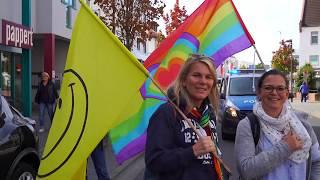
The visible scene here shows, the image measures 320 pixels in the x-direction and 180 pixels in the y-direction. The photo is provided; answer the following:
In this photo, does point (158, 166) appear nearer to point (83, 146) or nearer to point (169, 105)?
point (169, 105)

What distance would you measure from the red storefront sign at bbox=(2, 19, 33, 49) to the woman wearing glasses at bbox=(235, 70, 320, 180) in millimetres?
13852

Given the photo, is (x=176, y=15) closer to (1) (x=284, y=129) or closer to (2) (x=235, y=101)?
(2) (x=235, y=101)

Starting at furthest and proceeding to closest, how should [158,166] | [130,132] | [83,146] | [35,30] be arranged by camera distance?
[35,30] → [130,132] → [83,146] → [158,166]

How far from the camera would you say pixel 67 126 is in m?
3.30

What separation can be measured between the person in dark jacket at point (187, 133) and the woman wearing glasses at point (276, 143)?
0.75 feet

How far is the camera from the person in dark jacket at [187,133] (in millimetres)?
2785

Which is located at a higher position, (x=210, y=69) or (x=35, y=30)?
(x=35, y=30)

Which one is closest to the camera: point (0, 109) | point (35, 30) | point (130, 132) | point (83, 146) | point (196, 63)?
point (196, 63)

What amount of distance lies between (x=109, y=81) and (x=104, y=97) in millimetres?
114

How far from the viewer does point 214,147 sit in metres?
2.85

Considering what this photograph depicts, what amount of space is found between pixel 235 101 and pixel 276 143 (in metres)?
10.8

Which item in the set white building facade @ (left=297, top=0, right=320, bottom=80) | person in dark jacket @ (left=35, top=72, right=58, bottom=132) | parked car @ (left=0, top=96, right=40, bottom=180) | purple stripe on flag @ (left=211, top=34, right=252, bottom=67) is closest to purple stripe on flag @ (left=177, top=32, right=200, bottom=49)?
purple stripe on flag @ (left=211, top=34, right=252, bottom=67)

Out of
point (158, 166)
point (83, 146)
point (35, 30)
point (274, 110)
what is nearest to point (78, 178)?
point (83, 146)

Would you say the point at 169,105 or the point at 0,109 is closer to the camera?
the point at 169,105
